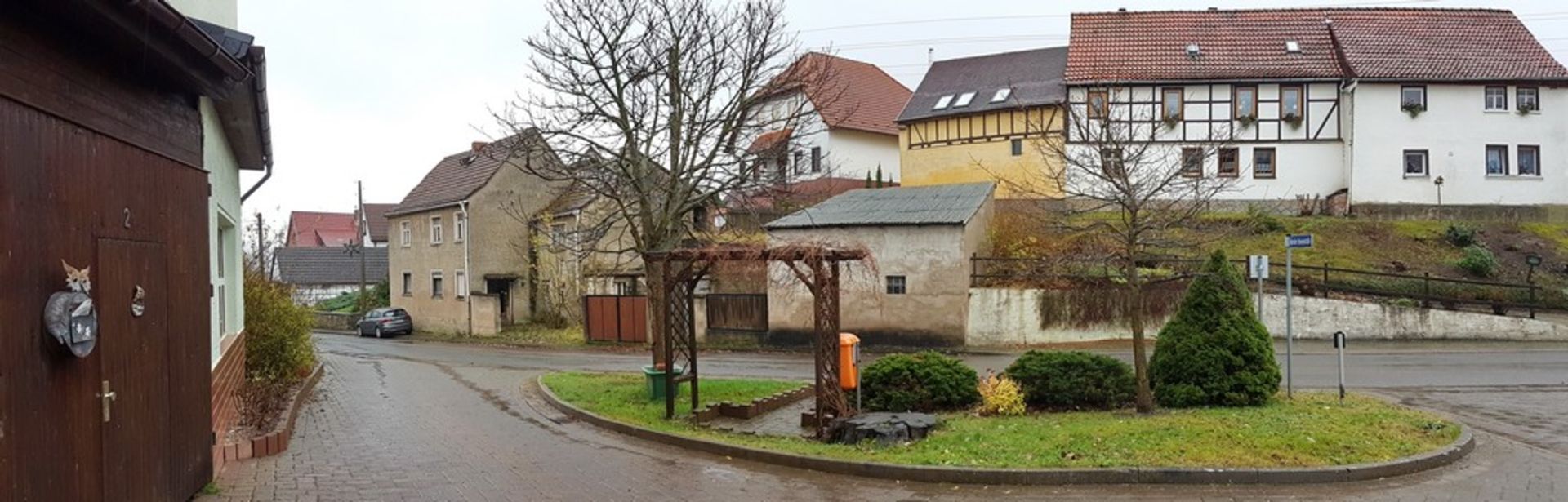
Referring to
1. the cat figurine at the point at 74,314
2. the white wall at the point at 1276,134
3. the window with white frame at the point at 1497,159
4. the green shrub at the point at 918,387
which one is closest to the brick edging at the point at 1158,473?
the green shrub at the point at 918,387

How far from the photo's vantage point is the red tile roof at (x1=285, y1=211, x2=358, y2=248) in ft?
288

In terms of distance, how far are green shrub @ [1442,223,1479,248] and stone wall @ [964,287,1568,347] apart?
5.86 metres

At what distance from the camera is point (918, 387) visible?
12.8 m

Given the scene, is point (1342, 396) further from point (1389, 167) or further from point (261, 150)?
point (1389, 167)

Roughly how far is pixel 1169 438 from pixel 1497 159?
3148 cm

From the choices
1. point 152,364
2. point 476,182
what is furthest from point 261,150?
point 476,182

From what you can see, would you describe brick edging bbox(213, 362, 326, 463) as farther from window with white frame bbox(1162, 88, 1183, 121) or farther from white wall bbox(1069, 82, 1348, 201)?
window with white frame bbox(1162, 88, 1183, 121)

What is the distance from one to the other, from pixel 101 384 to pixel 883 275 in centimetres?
2252

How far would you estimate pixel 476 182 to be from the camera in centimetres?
3794

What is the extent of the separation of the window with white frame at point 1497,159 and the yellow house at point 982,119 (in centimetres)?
1407

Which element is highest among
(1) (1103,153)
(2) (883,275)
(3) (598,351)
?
(1) (1103,153)

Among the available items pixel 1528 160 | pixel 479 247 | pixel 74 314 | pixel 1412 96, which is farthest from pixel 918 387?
pixel 1528 160

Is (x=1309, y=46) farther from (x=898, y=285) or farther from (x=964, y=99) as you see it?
(x=898, y=285)

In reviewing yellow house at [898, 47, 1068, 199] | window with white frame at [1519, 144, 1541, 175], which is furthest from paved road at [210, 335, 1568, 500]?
yellow house at [898, 47, 1068, 199]
